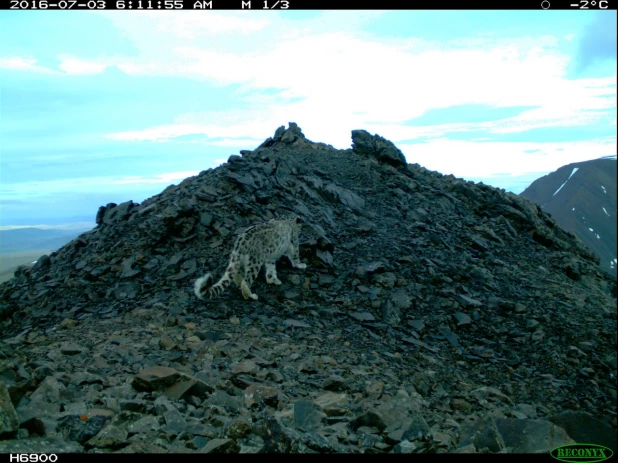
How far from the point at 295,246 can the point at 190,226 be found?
3.62m

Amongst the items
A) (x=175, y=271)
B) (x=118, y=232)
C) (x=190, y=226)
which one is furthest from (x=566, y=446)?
(x=118, y=232)

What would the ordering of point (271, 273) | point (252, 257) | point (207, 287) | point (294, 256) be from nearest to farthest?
point (207, 287)
point (252, 257)
point (271, 273)
point (294, 256)

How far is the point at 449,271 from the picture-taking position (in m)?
14.8

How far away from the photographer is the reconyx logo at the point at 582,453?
4836mm

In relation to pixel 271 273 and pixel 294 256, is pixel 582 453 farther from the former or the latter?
pixel 294 256

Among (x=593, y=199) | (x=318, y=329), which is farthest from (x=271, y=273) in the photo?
(x=593, y=199)

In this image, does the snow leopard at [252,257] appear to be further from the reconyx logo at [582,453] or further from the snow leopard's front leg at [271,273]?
the reconyx logo at [582,453]

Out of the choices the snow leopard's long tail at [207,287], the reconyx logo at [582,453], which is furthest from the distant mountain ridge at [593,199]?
the snow leopard's long tail at [207,287]

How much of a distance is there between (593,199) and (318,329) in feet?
22.7

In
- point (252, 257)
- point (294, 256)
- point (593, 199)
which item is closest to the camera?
point (593, 199)

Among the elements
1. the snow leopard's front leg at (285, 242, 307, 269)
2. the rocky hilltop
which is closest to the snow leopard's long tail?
the rocky hilltop

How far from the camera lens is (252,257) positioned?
42.3 ft

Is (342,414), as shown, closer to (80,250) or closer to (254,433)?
(254,433)

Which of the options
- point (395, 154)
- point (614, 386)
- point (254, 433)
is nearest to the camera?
point (254, 433)
